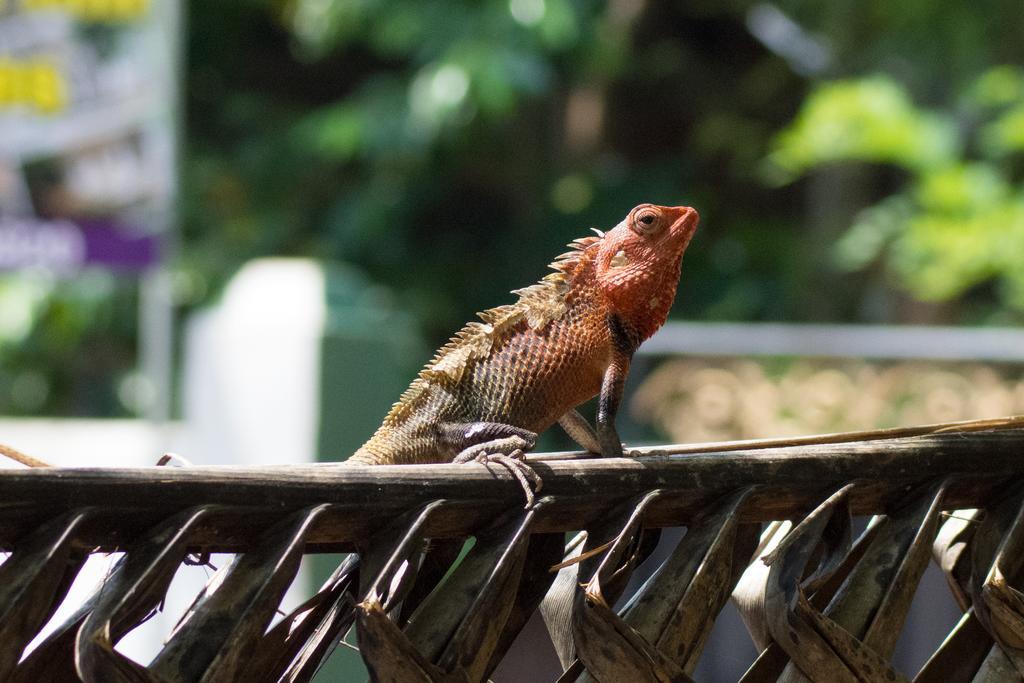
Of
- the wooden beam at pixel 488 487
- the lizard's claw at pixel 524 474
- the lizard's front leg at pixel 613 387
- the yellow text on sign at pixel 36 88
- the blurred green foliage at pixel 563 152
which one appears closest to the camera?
the wooden beam at pixel 488 487

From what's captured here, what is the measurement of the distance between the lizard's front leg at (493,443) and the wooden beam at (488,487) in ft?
0.06

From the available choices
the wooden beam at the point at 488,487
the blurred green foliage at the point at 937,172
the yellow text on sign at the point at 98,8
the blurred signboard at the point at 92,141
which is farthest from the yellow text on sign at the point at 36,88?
the wooden beam at the point at 488,487

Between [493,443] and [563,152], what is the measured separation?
9.07 m

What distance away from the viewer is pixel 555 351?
1621 mm

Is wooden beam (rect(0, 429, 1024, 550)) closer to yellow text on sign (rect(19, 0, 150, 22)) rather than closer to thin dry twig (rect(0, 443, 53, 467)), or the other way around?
thin dry twig (rect(0, 443, 53, 467))

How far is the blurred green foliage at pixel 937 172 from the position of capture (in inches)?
287

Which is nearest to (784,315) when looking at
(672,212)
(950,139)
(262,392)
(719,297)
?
(719,297)

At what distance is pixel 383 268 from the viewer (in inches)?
392

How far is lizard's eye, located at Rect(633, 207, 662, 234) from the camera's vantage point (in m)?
1.62

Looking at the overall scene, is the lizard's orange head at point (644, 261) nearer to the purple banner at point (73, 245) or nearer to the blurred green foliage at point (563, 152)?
the purple banner at point (73, 245)

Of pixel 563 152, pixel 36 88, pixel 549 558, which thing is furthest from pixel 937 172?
pixel 549 558

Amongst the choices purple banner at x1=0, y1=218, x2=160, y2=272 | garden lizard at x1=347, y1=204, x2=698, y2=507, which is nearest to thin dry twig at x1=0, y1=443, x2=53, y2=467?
garden lizard at x1=347, y1=204, x2=698, y2=507

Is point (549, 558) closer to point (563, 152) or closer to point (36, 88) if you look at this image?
point (36, 88)

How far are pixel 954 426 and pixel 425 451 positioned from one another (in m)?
0.60
